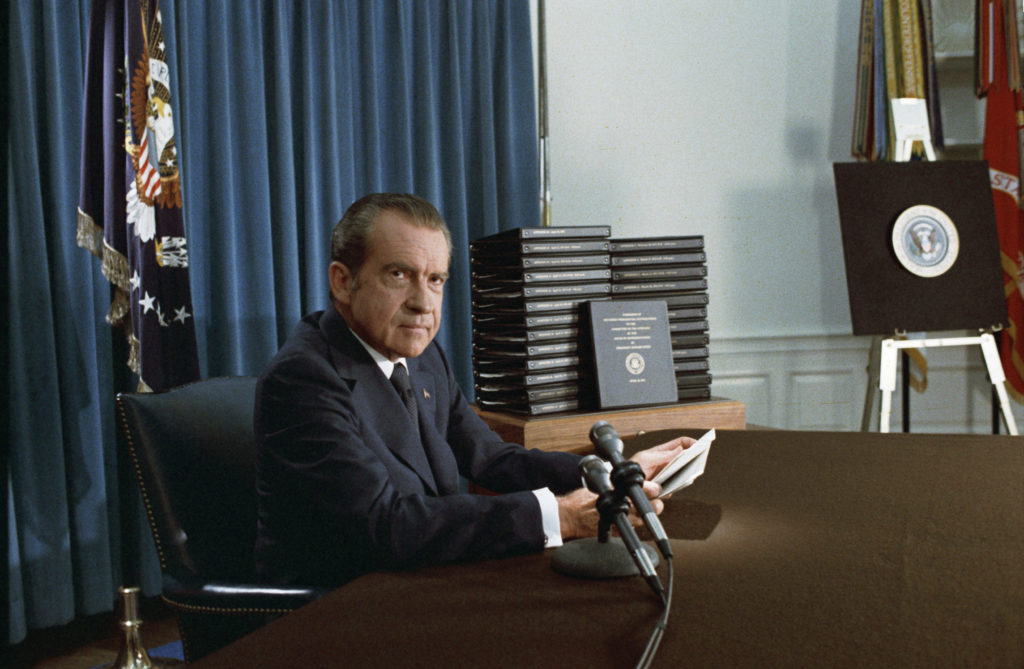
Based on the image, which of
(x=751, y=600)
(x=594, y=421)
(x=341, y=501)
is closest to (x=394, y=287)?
(x=341, y=501)

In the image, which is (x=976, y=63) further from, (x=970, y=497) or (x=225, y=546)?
(x=225, y=546)

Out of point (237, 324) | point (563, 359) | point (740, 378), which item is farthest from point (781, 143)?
point (237, 324)

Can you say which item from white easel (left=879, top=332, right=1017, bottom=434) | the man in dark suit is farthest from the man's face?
white easel (left=879, top=332, right=1017, bottom=434)

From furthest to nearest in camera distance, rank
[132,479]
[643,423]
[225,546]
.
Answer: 1. [132,479]
2. [643,423]
3. [225,546]

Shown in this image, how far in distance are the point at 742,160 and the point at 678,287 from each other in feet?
4.21

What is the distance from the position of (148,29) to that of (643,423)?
180cm

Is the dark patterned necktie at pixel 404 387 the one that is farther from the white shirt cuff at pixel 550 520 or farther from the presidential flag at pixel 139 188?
the presidential flag at pixel 139 188

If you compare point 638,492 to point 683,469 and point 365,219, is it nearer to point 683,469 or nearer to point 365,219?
point 683,469

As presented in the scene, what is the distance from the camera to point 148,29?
2.45 m

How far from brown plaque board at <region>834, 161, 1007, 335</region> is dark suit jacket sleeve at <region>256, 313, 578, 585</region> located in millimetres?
2110

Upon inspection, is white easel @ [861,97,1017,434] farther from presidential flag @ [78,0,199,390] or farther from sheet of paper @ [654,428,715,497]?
presidential flag @ [78,0,199,390]

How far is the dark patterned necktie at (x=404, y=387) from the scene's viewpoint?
1.56 m

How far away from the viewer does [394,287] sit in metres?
1.51

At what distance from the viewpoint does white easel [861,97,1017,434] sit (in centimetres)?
303
